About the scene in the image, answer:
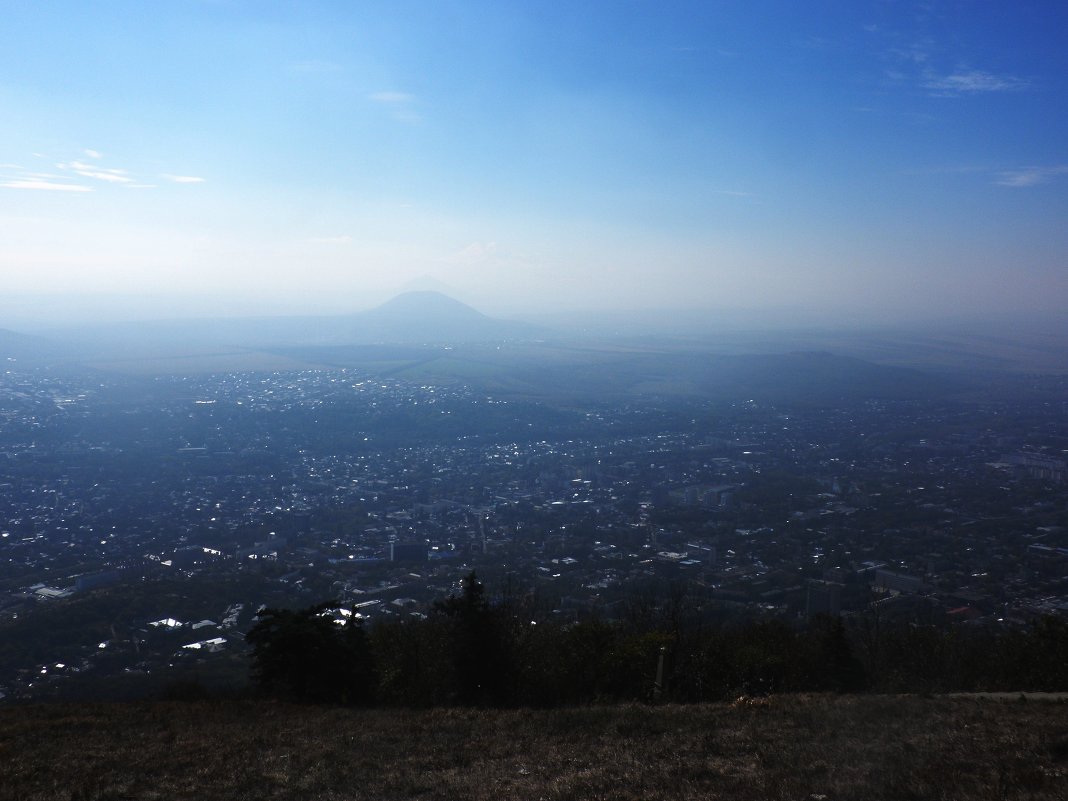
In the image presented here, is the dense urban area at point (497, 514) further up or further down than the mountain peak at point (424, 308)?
further down

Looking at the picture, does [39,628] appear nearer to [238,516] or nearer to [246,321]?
[238,516]

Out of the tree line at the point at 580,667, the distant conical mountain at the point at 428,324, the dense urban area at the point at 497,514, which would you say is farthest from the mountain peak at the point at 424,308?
the tree line at the point at 580,667

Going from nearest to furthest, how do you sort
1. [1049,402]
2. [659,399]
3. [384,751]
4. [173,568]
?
[384,751]
[173,568]
[1049,402]
[659,399]

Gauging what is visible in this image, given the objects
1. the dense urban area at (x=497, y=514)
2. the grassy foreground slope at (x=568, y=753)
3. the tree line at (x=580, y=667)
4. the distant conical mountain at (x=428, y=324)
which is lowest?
the dense urban area at (x=497, y=514)

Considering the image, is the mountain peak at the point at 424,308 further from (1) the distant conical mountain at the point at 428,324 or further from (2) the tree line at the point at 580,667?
(2) the tree line at the point at 580,667

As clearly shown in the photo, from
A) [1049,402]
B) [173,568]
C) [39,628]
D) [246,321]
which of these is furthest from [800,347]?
[246,321]

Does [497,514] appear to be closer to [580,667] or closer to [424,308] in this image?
[580,667]
